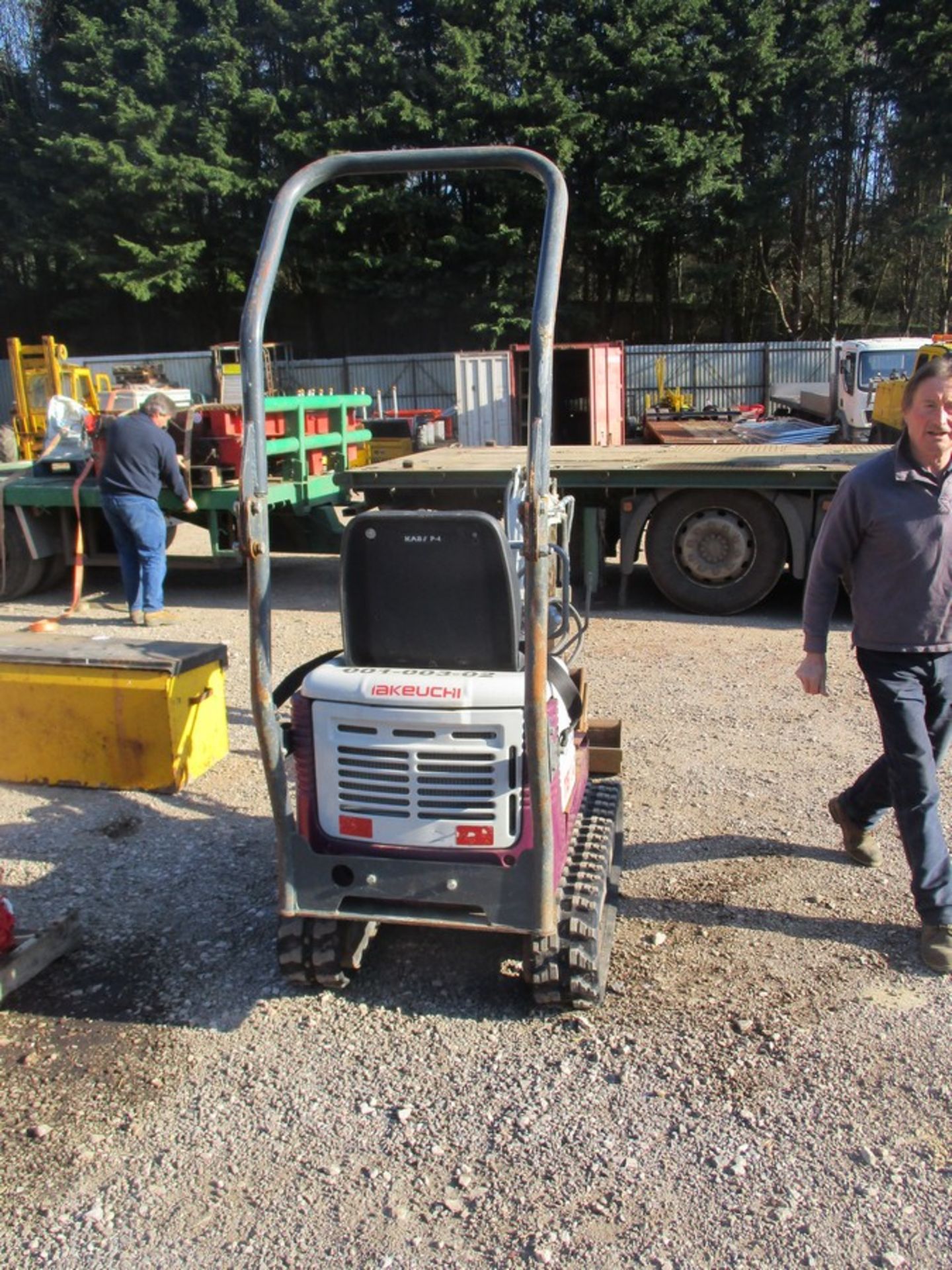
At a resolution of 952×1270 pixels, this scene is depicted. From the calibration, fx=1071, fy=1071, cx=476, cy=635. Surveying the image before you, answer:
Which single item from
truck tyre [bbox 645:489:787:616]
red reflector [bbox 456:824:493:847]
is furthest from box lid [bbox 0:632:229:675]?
truck tyre [bbox 645:489:787:616]

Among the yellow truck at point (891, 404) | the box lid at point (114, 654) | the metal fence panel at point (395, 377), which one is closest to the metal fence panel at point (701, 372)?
the metal fence panel at point (395, 377)

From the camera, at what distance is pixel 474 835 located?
10.4 ft

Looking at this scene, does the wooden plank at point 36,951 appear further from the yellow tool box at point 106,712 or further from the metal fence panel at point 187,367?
the metal fence panel at point 187,367

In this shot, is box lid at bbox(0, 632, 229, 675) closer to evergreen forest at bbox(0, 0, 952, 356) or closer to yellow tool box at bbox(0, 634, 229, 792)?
yellow tool box at bbox(0, 634, 229, 792)

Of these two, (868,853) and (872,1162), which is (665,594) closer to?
(868,853)

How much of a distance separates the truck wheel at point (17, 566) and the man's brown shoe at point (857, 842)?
326 inches

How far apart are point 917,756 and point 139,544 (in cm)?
663

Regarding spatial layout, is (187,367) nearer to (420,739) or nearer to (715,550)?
(715,550)

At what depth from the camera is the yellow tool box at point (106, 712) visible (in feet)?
16.9

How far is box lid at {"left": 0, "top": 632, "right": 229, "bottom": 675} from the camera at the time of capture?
512 centimetres

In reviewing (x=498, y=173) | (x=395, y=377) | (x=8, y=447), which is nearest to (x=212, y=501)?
(x=8, y=447)

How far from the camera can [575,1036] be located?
3.29m

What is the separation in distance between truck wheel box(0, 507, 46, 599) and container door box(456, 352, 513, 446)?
12329mm

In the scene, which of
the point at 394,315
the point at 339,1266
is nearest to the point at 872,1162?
the point at 339,1266
